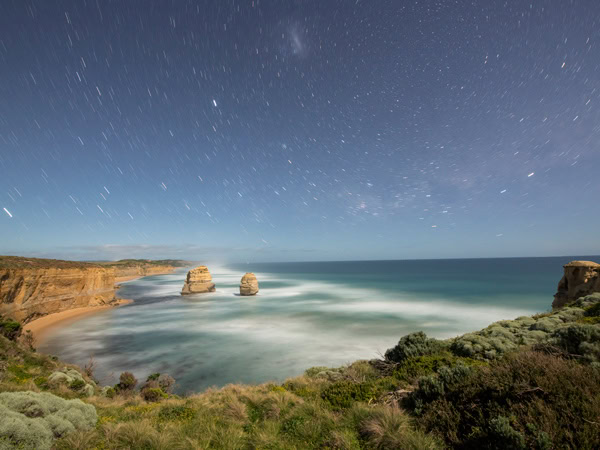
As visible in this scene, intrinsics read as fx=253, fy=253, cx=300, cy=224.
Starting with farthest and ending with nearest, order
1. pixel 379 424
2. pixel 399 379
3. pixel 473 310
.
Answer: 1. pixel 473 310
2. pixel 399 379
3. pixel 379 424

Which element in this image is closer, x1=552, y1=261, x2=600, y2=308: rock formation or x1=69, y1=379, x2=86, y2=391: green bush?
x1=69, y1=379, x2=86, y2=391: green bush

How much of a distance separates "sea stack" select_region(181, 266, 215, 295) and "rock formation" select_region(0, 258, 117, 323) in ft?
52.9

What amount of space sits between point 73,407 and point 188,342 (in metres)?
23.8

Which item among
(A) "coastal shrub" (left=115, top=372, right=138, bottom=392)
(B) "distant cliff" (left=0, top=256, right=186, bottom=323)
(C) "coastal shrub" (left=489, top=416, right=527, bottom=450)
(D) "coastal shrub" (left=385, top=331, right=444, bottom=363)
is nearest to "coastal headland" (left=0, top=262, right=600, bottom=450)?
(C) "coastal shrub" (left=489, top=416, right=527, bottom=450)

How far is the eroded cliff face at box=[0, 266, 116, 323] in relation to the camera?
29266 mm

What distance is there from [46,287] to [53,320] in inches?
184

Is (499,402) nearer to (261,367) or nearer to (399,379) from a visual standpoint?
(399,379)

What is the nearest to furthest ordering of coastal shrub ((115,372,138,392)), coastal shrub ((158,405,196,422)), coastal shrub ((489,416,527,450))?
coastal shrub ((489,416,527,450)) → coastal shrub ((158,405,196,422)) → coastal shrub ((115,372,138,392))

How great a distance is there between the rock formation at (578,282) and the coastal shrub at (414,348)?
21.1 metres

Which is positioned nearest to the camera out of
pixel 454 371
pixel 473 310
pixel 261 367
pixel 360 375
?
pixel 454 371

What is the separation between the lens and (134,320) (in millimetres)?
37375

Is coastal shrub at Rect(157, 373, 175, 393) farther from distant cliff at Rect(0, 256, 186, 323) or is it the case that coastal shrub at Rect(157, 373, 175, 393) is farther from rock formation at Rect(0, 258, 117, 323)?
distant cliff at Rect(0, 256, 186, 323)

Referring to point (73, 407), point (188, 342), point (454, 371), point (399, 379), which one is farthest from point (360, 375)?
point (188, 342)

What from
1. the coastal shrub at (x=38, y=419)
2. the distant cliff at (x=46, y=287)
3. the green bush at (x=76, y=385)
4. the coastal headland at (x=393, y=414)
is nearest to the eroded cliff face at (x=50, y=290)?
the distant cliff at (x=46, y=287)
